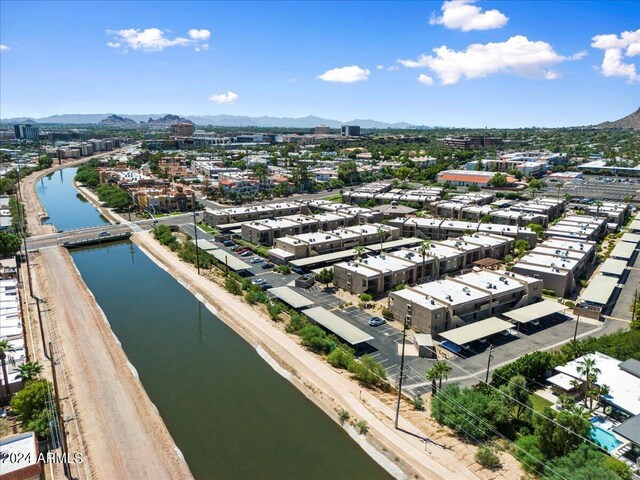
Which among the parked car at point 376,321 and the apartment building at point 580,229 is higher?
the apartment building at point 580,229

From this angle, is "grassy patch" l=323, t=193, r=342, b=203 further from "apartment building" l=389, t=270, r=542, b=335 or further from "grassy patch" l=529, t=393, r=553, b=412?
"grassy patch" l=529, t=393, r=553, b=412

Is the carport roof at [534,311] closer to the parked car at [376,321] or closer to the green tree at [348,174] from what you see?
the parked car at [376,321]

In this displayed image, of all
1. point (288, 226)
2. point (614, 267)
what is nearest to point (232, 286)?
point (288, 226)

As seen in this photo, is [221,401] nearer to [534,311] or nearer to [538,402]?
[538,402]

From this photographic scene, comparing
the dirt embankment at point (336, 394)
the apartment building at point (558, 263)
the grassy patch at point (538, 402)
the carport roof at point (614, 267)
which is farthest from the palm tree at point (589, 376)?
the carport roof at point (614, 267)

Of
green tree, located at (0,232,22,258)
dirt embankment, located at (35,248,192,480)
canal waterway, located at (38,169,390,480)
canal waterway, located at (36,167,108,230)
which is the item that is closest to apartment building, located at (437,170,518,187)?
canal waterway, located at (36,167,108,230)

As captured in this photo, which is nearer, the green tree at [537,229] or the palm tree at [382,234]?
the palm tree at [382,234]
